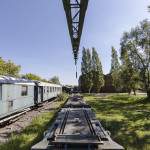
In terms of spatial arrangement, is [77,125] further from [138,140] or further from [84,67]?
[84,67]

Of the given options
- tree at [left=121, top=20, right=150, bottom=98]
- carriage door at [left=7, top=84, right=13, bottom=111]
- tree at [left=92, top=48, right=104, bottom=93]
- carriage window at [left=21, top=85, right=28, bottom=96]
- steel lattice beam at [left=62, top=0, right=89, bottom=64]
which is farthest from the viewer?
tree at [left=92, top=48, right=104, bottom=93]

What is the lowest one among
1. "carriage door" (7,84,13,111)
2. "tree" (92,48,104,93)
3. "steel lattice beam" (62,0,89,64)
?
"carriage door" (7,84,13,111)

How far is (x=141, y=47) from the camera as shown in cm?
4697

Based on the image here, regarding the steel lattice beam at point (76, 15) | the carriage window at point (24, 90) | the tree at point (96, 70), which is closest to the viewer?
the steel lattice beam at point (76, 15)

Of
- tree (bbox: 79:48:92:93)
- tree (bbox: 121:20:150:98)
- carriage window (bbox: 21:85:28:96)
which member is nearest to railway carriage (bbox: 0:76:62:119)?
carriage window (bbox: 21:85:28:96)

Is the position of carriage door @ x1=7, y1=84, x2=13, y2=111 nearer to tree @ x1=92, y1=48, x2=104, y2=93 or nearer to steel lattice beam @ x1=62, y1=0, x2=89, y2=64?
steel lattice beam @ x1=62, y1=0, x2=89, y2=64

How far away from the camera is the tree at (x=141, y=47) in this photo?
46000 millimetres

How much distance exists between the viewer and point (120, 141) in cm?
1240

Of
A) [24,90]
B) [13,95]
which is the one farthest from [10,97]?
[24,90]

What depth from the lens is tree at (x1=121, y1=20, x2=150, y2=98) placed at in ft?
151

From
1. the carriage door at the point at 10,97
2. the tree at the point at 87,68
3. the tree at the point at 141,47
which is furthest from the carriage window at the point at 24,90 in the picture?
the tree at the point at 87,68

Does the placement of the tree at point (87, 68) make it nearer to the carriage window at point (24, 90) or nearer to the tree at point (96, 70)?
the tree at point (96, 70)

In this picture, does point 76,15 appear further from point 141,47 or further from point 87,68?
point 87,68

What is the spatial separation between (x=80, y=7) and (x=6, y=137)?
23.5ft
